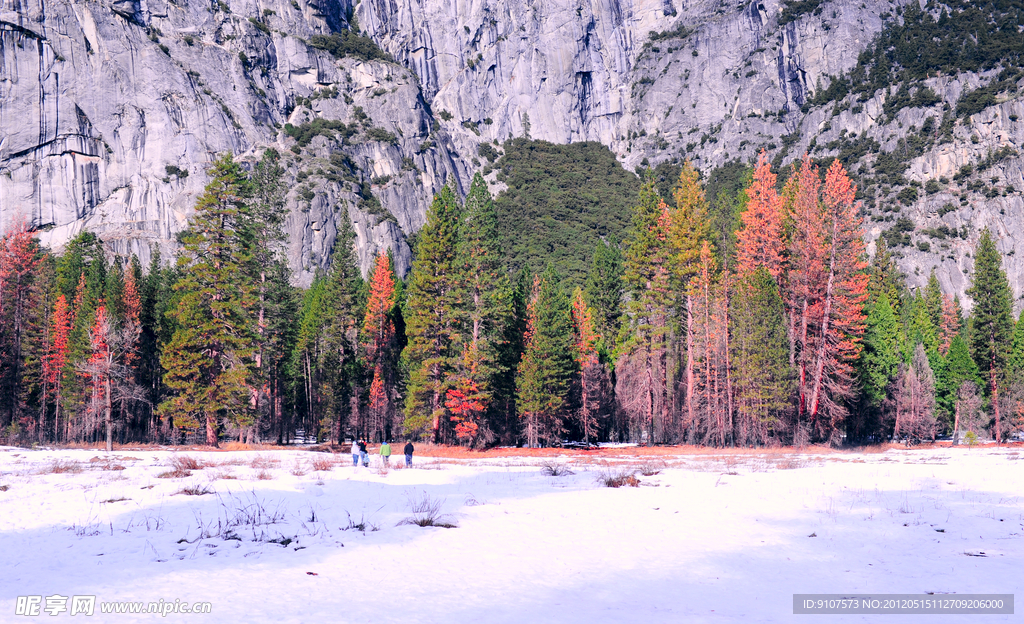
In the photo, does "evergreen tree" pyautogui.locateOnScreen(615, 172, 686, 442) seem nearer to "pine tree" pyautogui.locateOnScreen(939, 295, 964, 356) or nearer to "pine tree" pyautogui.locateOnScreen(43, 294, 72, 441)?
"pine tree" pyautogui.locateOnScreen(939, 295, 964, 356)

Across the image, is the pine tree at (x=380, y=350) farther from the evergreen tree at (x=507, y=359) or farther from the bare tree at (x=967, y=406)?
the bare tree at (x=967, y=406)

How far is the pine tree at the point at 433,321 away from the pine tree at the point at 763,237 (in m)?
21.1

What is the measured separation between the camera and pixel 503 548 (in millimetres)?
8758

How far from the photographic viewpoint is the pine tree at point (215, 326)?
35.4m

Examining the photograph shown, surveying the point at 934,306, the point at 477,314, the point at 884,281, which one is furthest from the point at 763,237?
the point at 934,306

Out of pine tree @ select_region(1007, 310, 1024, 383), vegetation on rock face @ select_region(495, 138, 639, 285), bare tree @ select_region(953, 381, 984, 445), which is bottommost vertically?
bare tree @ select_region(953, 381, 984, 445)

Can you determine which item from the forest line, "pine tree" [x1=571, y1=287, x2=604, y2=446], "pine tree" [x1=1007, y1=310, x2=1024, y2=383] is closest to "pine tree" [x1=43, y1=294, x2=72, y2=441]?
the forest line

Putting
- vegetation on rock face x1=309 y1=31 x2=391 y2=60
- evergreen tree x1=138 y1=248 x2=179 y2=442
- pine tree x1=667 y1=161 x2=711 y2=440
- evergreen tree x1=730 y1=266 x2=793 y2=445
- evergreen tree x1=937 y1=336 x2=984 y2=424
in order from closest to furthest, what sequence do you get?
1. evergreen tree x1=730 y1=266 x2=793 y2=445
2. pine tree x1=667 y1=161 x2=711 y2=440
3. evergreen tree x1=138 y1=248 x2=179 y2=442
4. evergreen tree x1=937 y1=336 x2=984 y2=424
5. vegetation on rock face x1=309 y1=31 x2=391 y2=60

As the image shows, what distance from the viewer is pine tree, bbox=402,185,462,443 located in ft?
127

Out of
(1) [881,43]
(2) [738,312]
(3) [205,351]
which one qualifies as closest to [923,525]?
(2) [738,312]

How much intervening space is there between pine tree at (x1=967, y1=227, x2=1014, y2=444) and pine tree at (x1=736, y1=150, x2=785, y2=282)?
2460 cm

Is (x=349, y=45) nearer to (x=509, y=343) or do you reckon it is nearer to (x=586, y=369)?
(x=586, y=369)

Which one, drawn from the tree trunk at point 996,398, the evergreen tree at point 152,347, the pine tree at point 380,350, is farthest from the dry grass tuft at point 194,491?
the tree trunk at point 996,398

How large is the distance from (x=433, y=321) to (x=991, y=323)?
51.4m
